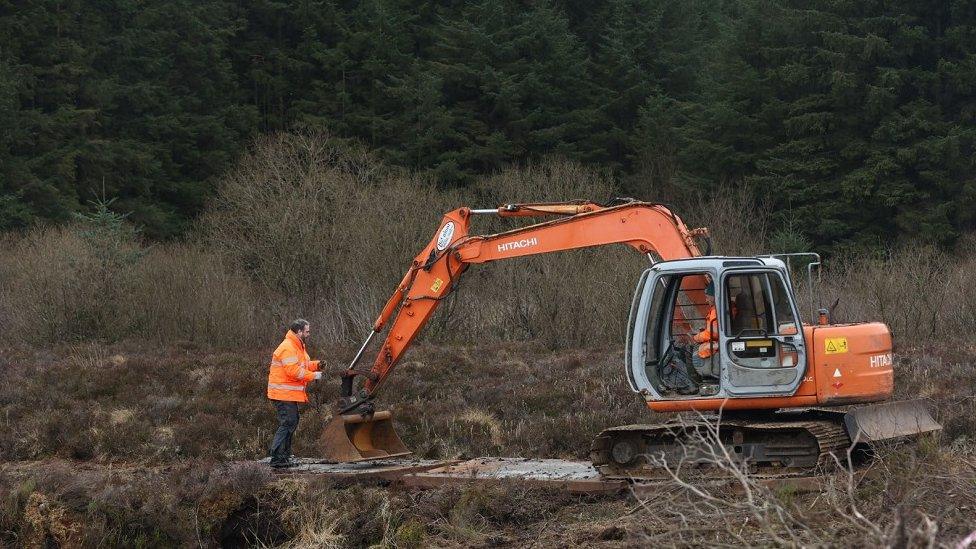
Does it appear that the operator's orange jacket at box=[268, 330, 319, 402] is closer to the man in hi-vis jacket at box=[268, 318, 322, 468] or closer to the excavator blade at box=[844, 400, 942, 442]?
the man in hi-vis jacket at box=[268, 318, 322, 468]

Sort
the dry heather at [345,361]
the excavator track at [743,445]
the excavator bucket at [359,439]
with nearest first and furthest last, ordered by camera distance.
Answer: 1. the dry heather at [345,361]
2. the excavator track at [743,445]
3. the excavator bucket at [359,439]

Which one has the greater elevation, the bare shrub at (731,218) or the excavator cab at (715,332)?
the excavator cab at (715,332)

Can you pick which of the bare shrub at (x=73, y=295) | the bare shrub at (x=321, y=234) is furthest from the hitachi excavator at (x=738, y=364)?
the bare shrub at (x=73, y=295)

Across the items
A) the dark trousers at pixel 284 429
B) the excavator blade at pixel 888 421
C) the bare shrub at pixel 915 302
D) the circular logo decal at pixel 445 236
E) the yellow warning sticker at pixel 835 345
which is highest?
the circular logo decal at pixel 445 236

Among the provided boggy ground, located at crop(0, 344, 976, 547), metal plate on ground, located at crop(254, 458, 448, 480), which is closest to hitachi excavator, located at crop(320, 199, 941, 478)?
boggy ground, located at crop(0, 344, 976, 547)

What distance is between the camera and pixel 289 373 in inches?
545

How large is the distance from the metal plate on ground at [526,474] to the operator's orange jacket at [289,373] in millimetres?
1831

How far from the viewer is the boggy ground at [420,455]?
8.15m

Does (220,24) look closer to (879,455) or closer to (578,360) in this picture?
(578,360)

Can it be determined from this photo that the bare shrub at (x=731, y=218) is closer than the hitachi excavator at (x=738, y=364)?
No

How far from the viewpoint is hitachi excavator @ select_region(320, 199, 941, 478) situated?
11.8 m

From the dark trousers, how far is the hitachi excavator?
151 inches

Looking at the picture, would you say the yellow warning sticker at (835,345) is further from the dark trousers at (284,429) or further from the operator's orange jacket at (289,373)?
the dark trousers at (284,429)

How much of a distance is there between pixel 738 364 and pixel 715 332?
45 cm
